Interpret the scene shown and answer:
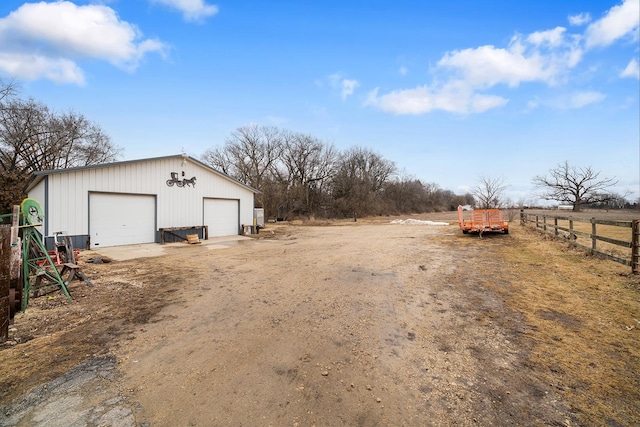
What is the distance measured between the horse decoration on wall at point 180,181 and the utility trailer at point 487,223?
43.9ft

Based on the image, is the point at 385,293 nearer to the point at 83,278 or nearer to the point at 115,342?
the point at 115,342

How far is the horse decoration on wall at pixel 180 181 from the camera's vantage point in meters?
14.1

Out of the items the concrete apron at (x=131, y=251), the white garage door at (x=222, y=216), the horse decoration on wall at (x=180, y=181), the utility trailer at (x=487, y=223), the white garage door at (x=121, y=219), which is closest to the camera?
the concrete apron at (x=131, y=251)

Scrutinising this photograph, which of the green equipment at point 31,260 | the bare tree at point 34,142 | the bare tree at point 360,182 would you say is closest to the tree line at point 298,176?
the bare tree at point 360,182

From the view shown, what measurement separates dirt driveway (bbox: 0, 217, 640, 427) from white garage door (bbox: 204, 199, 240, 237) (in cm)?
938

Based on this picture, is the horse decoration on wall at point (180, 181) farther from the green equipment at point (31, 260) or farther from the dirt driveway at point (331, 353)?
the green equipment at point (31, 260)

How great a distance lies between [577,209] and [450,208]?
36.0 meters

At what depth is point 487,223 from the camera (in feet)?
46.1

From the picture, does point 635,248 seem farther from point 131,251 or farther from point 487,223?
point 131,251

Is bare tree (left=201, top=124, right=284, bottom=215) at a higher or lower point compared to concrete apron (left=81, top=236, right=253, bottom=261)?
→ higher

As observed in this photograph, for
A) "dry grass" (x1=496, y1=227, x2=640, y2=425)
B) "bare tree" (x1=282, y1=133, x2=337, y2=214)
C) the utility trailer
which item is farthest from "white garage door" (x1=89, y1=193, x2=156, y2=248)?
"bare tree" (x1=282, y1=133, x2=337, y2=214)

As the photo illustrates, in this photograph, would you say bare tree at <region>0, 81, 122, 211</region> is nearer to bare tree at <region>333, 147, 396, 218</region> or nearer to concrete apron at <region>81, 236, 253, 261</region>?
concrete apron at <region>81, 236, 253, 261</region>

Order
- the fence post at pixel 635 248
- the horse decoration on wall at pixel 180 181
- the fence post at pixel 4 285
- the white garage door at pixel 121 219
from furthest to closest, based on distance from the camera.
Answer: the horse decoration on wall at pixel 180 181 < the white garage door at pixel 121 219 < the fence post at pixel 635 248 < the fence post at pixel 4 285

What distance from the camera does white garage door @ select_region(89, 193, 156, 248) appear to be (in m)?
11.8
